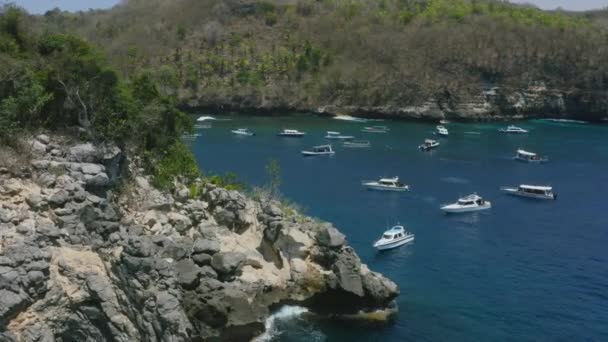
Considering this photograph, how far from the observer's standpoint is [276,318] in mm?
37969

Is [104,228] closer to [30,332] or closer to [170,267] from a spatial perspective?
[170,267]

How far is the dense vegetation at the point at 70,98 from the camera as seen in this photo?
3394 cm

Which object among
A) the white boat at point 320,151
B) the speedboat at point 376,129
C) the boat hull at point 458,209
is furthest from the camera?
the speedboat at point 376,129

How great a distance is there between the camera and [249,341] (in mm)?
35219

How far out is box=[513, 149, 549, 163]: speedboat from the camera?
9688 centimetres

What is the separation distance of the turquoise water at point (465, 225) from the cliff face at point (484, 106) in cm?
2506

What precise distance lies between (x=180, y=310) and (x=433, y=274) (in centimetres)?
2365

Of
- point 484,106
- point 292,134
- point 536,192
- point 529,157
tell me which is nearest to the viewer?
point 536,192

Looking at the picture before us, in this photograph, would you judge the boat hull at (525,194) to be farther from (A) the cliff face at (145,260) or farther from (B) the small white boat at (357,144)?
(A) the cliff face at (145,260)

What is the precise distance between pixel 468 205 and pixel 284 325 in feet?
119

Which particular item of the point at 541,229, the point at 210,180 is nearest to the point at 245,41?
the point at 541,229

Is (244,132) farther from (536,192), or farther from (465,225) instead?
(465,225)

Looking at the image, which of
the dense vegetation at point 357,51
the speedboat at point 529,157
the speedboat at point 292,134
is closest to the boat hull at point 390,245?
the speedboat at point 529,157

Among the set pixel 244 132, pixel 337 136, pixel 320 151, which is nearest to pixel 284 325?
pixel 320 151
